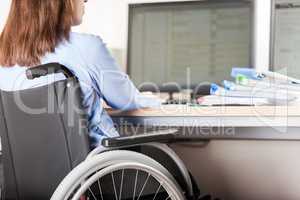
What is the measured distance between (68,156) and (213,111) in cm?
45

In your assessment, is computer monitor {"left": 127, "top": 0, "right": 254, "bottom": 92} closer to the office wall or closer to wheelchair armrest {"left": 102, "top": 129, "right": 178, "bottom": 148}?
the office wall

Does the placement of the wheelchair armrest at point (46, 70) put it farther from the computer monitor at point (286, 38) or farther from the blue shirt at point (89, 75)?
the computer monitor at point (286, 38)

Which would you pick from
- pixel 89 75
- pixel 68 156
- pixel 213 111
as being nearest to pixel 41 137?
pixel 68 156

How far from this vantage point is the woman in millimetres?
959

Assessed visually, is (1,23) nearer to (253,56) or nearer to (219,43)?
(219,43)

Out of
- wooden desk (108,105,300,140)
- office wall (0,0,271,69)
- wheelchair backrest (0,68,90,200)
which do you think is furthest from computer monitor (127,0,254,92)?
wheelchair backrest (0,68,90,200)

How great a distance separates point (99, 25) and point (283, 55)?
108 centimetres

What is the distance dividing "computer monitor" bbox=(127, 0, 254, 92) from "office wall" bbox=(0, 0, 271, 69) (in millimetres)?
45

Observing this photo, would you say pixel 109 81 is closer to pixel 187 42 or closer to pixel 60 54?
pixel 60 54

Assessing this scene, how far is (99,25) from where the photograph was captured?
224 centimetres

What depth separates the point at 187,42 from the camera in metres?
1.90

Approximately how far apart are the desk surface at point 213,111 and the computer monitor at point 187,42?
0.76 m

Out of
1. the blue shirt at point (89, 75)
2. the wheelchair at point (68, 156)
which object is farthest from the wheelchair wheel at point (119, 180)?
the blue shirt at point (89, 75)

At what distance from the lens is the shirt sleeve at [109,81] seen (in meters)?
0.97
